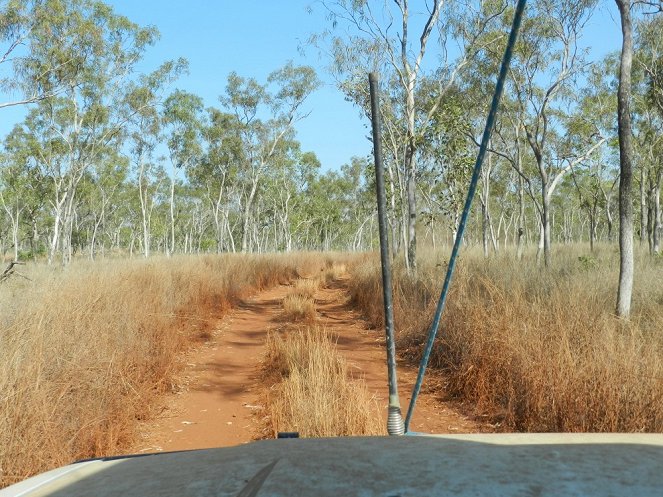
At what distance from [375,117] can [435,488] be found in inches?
Result: 79.7

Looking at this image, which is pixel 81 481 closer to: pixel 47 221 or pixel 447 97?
pixel 447 97

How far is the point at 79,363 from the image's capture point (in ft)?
16.3

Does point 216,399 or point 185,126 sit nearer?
point 216,399

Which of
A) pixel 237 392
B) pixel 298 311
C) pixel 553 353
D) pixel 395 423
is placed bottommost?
pixel 237 392

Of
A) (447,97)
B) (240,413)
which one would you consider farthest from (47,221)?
(240,413)

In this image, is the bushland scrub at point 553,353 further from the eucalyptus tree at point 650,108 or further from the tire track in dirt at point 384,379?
the eucalyptus tree at point 650,108

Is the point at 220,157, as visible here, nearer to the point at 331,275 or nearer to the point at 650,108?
the point at 331,275

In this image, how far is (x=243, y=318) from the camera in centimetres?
1373

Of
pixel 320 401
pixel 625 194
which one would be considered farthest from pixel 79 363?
pixel 625 194

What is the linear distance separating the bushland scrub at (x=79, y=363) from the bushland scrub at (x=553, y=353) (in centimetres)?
345

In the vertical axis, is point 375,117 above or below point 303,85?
below

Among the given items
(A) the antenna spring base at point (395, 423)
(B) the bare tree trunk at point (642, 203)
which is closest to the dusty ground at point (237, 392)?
(A) the antenna spring base at point (395, 423)

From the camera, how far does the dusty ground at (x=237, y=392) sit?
226 inches

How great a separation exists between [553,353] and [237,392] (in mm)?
3920
